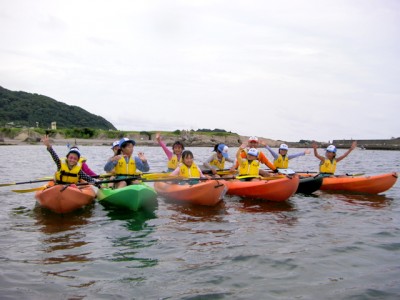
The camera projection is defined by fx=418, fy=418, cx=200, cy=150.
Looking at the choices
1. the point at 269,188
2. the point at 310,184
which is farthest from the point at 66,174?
the point at 310,184

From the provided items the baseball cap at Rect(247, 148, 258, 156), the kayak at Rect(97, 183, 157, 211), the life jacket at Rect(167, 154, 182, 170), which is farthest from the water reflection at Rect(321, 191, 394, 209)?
the kayak at Rect(97, 183, 157, 211)

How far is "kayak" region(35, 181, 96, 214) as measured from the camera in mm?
9367

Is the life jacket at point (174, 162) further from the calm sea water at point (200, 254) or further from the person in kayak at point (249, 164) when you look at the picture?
the calm sea water at point (200, 254)

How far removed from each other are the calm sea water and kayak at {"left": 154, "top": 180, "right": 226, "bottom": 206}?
28 centimetres

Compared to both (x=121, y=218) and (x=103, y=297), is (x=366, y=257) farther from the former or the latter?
(x=121, y=218)

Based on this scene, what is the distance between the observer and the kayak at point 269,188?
11.2m

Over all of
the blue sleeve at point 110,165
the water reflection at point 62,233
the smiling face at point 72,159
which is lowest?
the water reflection at point 62,233

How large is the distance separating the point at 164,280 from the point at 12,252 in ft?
9.06

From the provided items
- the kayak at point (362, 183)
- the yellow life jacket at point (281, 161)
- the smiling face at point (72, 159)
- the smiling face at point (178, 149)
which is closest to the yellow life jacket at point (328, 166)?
the kayak at point (362, 183)

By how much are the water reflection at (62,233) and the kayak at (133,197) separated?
0.68m

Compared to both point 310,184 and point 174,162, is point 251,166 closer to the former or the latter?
point 310,184

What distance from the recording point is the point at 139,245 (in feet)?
23.6

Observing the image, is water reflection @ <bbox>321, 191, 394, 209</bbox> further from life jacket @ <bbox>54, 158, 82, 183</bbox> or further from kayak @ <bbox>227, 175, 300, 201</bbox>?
life jacket @ <bbox>54, 158, 82, 183</bbox>

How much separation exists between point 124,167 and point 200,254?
5063mm
